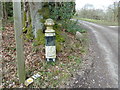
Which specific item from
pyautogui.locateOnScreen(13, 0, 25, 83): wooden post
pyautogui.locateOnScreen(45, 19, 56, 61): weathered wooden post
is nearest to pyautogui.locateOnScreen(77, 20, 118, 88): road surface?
pyautogui.locateOnScreen(45, 19, 56, 61): weathered wooden post

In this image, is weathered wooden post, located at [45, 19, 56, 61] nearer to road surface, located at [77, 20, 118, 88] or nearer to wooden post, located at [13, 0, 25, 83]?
wooden post, located at [13, 0, 25, 83]

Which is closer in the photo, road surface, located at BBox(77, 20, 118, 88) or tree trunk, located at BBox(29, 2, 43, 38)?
road surface, located at BBox(77, 20, 118, 88)

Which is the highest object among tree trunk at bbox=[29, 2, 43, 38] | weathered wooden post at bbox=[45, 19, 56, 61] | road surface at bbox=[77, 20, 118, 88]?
tree trunk at bbox=[29, 2, 43, 38]

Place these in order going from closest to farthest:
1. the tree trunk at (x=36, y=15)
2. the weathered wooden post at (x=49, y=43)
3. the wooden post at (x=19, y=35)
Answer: the wooden post at (x=19, y=35) → the weathered wooden post at (x=49, y=43) → the tree trunk at (x=36, y=15)

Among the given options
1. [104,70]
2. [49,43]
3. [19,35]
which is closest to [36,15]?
[49,43]

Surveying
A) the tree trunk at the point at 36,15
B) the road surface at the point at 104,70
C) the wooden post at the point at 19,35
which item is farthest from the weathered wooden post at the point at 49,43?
the road surface at the point at 104,70

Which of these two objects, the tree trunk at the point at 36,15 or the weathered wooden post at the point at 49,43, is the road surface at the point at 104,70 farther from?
the tree trunk at the point at 36,15

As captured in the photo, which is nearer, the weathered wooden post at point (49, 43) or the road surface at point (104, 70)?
the road surface at point (104, 70)

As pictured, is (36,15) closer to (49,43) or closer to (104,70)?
(49,43)

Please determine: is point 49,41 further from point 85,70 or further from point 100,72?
point 100,72

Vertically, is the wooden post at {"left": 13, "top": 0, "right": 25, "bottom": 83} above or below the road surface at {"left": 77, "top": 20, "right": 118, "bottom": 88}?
above

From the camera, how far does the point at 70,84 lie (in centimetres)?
282

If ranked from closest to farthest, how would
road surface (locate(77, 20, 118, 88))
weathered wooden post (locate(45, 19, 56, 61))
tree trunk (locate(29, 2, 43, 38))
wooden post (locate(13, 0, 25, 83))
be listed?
1. wooden post (locate(13, 0, 25, 83))
2. road surface (locate(77, 20, 118, 88))
3. weathered wooden post (locate(45, 19, 56, 61))
4. tree trunk (locate(29, 2, 43, 38))

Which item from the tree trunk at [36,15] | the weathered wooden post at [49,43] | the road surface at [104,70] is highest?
the tree trunk at [36,15]
